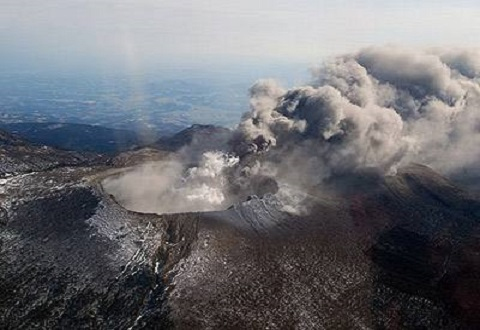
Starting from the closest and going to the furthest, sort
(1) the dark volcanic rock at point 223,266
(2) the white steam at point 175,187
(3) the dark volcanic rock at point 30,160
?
(1) the dark volcanic rock at point 223,266 < (2) the white steam at point 175,187 < (3) the dark volcanic rock at point 30,160

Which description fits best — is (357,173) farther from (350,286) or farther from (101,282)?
(101,282)

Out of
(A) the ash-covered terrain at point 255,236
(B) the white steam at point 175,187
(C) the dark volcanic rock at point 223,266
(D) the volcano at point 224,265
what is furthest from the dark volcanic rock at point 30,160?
(C) the dark volcanic rock at point 223,266

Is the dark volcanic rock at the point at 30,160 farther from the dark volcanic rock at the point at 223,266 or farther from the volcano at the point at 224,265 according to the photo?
the dark volcanic rock at the point at 223,266

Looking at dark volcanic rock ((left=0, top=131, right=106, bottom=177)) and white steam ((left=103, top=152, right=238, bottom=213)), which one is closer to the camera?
white steam ((left=103, top=152, right=238, bottom=213))

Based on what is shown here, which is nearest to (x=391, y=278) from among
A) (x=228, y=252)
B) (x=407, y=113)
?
(x=228, y=252)

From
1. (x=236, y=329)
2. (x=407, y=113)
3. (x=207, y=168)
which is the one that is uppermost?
(x=236, y=329)

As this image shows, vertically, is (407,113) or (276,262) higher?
(276,262)

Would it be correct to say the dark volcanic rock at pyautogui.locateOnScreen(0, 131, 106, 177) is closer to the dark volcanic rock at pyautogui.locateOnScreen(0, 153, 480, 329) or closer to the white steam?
the white steam

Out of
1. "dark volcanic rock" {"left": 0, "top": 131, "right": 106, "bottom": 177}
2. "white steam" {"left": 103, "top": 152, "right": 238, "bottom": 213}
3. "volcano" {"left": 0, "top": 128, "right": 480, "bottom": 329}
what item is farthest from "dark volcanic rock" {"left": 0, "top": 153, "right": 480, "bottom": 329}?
"dark volcanic rock" {"left": 0, "top": 131, "right": 106, "bottom": 177}
